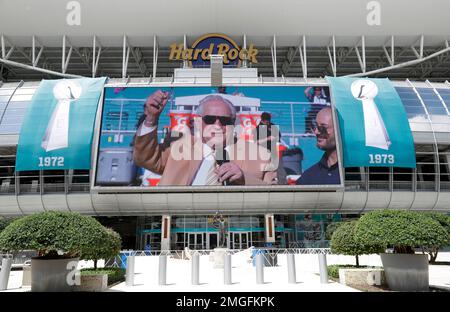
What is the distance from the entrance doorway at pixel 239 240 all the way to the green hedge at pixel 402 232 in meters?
24.5

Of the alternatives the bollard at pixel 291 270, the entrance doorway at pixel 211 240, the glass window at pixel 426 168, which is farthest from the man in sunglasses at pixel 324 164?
the bollard at pixel 291 270

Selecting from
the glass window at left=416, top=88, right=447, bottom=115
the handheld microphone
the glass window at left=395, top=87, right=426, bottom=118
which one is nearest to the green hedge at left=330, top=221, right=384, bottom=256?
the handheld microphone

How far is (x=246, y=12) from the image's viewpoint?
4212cm

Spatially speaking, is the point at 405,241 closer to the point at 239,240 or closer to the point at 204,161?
the point at 204,161

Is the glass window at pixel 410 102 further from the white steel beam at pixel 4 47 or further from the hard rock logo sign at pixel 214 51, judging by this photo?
the white steel beam at pixel 4 47

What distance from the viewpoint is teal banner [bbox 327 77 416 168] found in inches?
1297

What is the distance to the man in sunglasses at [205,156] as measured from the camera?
32.3 metres

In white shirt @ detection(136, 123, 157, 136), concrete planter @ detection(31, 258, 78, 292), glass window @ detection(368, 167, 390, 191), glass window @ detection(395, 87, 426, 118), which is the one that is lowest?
concrete planter @ detection(31, 258, 78, 292)

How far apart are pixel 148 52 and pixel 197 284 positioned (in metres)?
40.7

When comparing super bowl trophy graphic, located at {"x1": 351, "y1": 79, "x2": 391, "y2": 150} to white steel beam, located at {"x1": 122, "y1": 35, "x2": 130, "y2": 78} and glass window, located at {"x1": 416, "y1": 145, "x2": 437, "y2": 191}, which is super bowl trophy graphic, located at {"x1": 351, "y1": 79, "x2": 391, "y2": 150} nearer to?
glass window, located at {"x1": 416, "y1": 145, "x2": 437, "y2": 191}

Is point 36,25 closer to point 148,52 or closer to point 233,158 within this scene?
point 148,52

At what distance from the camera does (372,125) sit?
34094mm

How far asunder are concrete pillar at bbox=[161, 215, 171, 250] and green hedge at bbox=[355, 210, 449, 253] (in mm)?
25302

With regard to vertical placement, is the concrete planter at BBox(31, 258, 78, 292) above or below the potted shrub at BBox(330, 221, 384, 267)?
below
